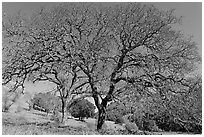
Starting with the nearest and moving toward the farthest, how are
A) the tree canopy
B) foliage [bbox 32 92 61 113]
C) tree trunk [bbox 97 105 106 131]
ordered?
the tree canopy → tree trunk [bbox 97 105 106 131] → foliage [bbox 32 92 61 113]

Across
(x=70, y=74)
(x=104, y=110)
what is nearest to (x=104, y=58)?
(x=70, y=74)

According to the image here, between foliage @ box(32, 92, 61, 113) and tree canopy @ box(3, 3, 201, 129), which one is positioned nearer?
tree canopy @ box(3, 3, 201, 129)

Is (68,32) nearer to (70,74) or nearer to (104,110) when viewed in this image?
(70,74)

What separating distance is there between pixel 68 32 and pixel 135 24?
422 cm

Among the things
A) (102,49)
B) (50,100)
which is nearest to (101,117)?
(102,49)

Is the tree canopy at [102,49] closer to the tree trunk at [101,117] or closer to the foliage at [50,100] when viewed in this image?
the tree trunk at [101,117]

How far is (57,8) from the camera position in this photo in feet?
52.9

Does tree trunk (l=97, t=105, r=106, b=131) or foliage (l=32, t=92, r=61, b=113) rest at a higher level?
foliage (l=32, t=92, r=61, b=113)

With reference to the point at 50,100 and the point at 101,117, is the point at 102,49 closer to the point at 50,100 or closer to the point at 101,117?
the point at 101,117

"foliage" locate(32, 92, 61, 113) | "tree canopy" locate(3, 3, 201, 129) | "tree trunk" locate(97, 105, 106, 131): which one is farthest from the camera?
"foliage" locate(32, 92, 61, 113)

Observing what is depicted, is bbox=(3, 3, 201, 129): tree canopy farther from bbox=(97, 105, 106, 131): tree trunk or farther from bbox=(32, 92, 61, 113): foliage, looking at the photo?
bbox=(32, 92, 61, 113): foliage

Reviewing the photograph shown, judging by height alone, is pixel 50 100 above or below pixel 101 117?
above

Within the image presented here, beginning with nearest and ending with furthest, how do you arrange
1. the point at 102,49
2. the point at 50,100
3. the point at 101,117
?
1. the point at 102,49
2. the point at 101,117
3. the point at 50,100

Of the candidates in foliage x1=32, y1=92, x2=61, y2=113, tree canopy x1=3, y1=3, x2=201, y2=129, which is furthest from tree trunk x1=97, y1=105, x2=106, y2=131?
foliage x1=32, y1=92, x2=61, y2=113
